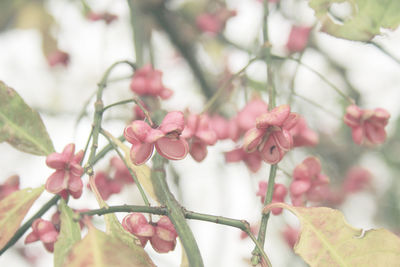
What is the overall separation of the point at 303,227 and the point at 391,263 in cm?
12

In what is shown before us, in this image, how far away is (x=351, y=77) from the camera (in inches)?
92.4

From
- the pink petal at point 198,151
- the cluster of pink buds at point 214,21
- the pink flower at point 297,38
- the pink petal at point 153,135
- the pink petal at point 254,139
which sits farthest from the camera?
the cluster of pink buds at point 214,21

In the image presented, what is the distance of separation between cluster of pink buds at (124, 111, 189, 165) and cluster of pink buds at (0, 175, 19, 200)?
402mm

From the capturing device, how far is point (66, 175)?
76 cm

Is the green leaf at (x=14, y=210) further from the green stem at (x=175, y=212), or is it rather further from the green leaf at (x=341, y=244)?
the green leaf at (x=341, y=244)

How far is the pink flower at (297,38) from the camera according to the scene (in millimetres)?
1715

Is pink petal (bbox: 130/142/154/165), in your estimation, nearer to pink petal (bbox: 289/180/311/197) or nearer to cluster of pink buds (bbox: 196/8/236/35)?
pink petal (bbox: 289/180/311/197)

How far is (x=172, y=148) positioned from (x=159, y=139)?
0.02 m

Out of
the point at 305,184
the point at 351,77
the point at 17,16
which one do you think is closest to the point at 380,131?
the point at 305,184

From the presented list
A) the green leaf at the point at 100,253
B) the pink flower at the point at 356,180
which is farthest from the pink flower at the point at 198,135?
the pink flower at the point at 356,180

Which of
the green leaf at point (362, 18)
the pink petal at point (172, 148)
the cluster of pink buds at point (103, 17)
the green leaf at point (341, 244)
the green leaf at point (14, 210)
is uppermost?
the cluster of pink buds at point (103, 17)

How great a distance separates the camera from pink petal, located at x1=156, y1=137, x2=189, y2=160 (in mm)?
749

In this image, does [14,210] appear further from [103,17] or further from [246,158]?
[103,17]

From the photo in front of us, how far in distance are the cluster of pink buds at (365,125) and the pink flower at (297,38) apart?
72cm
